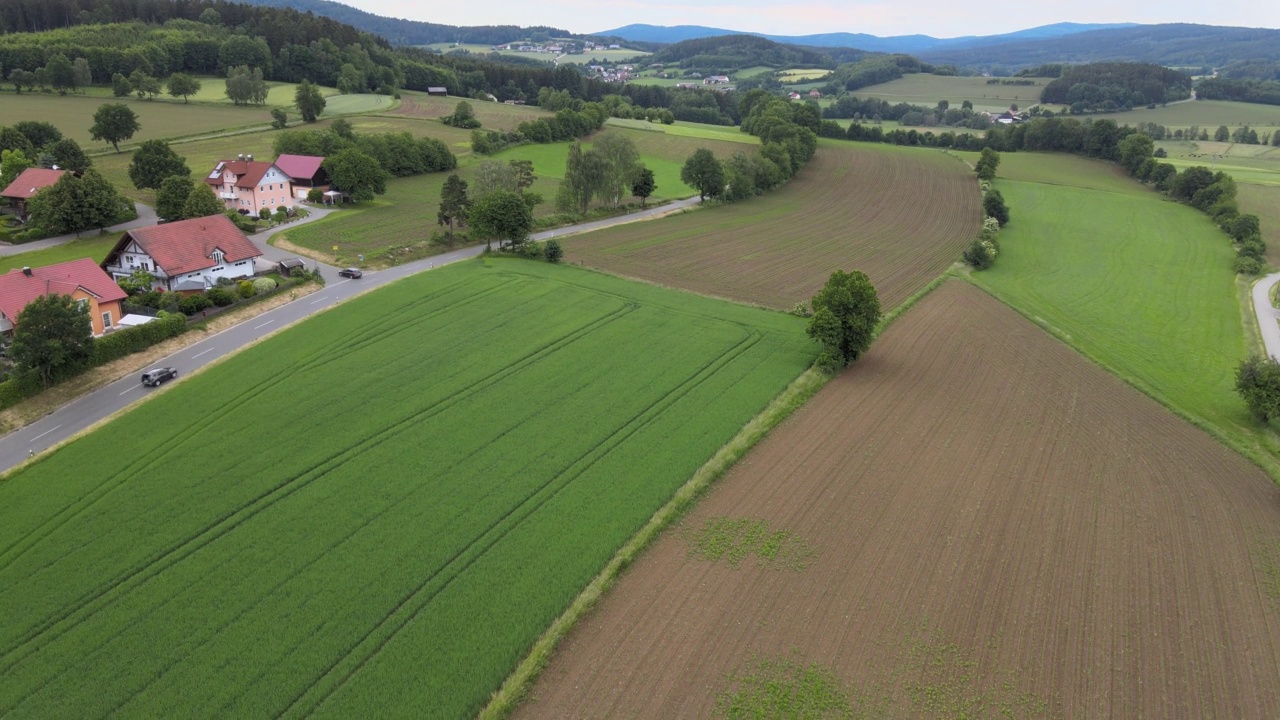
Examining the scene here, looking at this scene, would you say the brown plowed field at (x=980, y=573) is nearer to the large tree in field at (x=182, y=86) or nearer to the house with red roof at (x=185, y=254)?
the house with red roof at (x=185, y=254)

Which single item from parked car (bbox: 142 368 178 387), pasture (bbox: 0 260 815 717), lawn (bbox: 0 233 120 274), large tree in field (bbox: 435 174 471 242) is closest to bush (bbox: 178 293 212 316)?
pasture (bbox: 0 260 815 717)

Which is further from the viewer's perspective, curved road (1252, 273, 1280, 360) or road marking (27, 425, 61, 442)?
curved road (1252, 273, 1280, 360)

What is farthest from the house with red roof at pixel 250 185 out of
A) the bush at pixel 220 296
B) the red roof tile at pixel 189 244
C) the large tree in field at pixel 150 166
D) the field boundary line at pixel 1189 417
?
the field boundary line at pixel 1189 417

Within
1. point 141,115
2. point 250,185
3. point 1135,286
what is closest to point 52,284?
point 250,185

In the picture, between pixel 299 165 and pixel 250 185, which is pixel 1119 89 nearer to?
pixel 299 165

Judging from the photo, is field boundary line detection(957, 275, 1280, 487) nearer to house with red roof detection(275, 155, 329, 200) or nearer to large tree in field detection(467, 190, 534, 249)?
large tree in field detection(467, 190, 534, 249)
